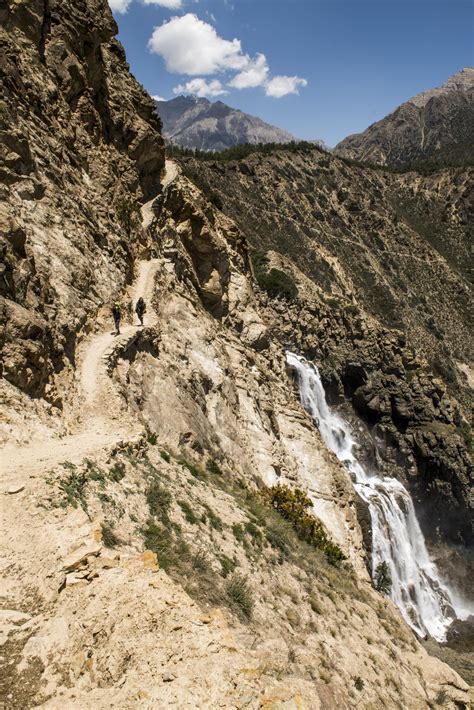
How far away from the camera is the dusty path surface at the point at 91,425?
8180mm

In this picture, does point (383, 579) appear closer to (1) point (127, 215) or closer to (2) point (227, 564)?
(2) point (227, 564)

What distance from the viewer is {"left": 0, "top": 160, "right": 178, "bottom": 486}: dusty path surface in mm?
8180

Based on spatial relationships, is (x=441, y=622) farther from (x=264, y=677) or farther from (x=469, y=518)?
(x=264, y=677)

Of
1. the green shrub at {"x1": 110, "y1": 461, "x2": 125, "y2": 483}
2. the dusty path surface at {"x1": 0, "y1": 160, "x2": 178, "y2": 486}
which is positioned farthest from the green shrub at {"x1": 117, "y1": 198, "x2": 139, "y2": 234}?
the green shrub at {"x1": 110, "y1": 461, "x2": 125, "y2": 483}

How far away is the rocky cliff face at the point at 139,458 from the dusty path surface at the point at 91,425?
0.07 m

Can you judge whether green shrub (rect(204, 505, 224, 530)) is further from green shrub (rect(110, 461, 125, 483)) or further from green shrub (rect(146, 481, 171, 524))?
green shrub (rect(110, 461, 125, 483))

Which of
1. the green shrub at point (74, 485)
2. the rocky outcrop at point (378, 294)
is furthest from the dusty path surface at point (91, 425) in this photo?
the rocky outcrop at point (378, 294)

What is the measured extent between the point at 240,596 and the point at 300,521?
8.03m

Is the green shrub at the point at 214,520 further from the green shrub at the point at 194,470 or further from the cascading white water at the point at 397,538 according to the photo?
the cascading white water at the point at 397,538

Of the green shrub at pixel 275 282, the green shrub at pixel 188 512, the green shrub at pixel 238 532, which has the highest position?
the green shrub at pixel 275 282

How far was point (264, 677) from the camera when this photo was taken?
5.13 m

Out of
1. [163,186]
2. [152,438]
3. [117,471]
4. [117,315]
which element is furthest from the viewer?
[163,186]

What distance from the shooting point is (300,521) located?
16016 millimetres

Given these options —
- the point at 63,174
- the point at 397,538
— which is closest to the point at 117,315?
the point at 63,174
